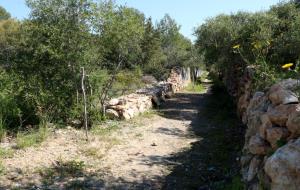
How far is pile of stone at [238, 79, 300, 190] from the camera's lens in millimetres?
3946

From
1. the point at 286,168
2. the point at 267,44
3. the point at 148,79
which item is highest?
the point at 267,44

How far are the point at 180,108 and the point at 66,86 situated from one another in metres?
6.92

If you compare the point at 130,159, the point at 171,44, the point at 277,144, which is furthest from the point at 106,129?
the point at 171,44

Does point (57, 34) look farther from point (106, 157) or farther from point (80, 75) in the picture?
point (106, 157)

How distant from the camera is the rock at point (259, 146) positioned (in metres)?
5.49

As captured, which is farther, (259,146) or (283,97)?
(259,146)

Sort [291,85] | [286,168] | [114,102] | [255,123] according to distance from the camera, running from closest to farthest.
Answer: [286,168] → [291,85] → [255,123] → [114,102]

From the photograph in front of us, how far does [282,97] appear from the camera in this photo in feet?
17.7

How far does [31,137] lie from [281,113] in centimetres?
611

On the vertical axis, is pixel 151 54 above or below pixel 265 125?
above

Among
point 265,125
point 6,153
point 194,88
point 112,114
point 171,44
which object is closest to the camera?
point 265,125

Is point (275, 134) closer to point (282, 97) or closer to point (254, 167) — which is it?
point (282, 97)

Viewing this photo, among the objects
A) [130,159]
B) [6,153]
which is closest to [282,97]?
[130,159]

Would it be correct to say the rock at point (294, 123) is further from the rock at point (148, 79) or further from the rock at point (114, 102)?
the rock at point (148, 79)
